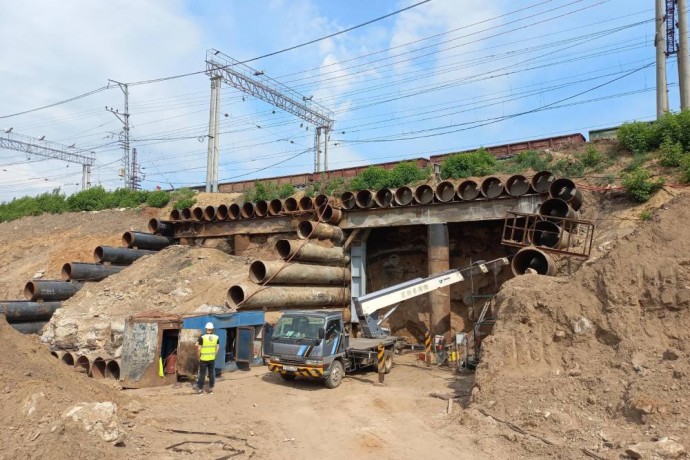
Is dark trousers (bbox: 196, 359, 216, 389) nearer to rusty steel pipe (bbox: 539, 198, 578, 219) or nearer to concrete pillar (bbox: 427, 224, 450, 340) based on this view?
concrete pillar (bbox: 427, 224, 450, 340)

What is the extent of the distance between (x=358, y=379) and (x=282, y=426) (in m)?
4.77

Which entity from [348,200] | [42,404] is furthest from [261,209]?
[42,404]

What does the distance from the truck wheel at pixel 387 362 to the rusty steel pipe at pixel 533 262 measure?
467 cm

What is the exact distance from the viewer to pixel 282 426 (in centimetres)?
967

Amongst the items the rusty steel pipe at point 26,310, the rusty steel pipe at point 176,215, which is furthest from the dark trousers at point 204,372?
the rusty steel pipe at point 176,215

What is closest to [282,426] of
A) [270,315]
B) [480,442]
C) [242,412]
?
[242,412]

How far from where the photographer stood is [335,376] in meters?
13.0

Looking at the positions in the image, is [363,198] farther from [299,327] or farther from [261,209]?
[299,327]

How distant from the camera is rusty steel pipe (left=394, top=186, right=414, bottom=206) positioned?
20000mm

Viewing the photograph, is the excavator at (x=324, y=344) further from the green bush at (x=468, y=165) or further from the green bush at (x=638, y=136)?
the green bush at (x=638, y=136)

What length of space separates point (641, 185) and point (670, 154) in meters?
2.62

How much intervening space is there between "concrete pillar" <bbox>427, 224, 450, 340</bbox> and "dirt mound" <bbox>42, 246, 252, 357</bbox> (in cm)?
740

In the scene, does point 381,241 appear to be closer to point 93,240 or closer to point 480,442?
point 480,442

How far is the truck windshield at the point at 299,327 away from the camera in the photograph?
1293cm
